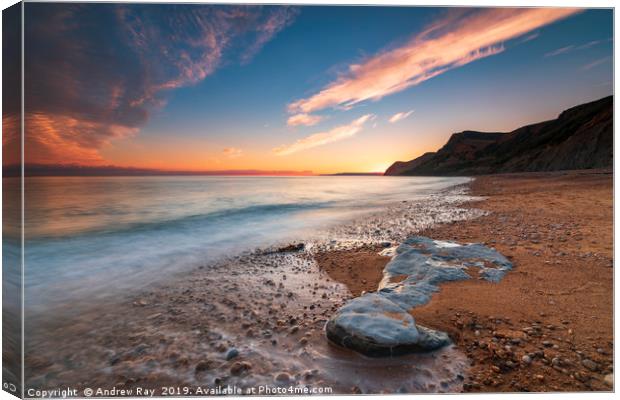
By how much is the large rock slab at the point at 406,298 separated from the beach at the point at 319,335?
9cm

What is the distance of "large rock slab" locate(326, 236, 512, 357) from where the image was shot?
191 cm

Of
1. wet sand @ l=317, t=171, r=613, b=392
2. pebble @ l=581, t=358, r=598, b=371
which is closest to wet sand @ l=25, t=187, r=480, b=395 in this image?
wet sand @ l=317, t=171, r=613, b=392

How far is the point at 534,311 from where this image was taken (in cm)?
231

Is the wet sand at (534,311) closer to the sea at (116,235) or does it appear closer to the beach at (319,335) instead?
the beach at (319,335)

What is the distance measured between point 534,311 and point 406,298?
103 centimetres

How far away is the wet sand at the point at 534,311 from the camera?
1.80 metres

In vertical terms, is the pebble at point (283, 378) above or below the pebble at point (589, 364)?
below

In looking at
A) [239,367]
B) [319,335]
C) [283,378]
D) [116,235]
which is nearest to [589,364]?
[319,335]

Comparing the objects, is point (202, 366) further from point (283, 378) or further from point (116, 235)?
point (116, 235)

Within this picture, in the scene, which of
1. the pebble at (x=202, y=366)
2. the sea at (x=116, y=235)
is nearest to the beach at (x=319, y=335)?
the pebble at (x=202, y=366)

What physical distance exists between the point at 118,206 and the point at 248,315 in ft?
20.6

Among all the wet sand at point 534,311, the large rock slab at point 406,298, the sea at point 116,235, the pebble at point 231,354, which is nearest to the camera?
the wet sand at point 534,311

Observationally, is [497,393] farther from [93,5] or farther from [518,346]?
[93,5]

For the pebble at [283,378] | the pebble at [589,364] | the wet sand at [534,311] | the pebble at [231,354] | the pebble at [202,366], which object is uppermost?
the wet sand at [534,311]
